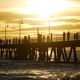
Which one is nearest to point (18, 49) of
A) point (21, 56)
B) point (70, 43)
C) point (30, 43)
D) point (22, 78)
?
point (21, 56)

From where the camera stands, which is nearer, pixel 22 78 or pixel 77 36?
pixel 22 78

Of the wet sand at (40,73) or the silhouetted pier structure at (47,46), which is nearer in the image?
the wet sand at (40,73)

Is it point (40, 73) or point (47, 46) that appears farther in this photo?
point (47, 46)

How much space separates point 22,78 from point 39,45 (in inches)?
1207

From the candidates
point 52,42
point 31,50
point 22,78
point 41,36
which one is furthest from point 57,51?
point 22,78

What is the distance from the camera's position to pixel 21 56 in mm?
76562

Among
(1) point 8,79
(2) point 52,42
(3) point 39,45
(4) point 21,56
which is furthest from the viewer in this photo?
(4) point 21,56

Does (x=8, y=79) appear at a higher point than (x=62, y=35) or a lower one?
lower

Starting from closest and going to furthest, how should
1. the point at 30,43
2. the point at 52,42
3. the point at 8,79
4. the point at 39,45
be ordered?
the point at 8,79 → the point at 52,42 → the point at 39,45 → the point at 30,43

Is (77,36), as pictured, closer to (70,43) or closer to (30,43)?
(70,43)

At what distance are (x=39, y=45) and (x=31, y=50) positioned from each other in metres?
8.57

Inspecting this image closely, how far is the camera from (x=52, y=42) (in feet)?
193

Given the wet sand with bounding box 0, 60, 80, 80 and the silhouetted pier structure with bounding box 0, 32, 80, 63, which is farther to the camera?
the silhouetted pier structure with bounding box 0, 32, 80, 63

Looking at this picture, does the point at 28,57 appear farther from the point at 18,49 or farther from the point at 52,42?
the point at 52,42
